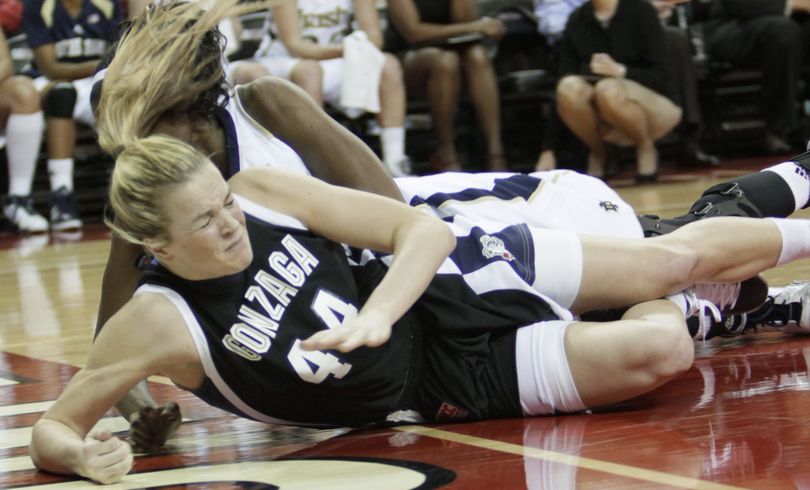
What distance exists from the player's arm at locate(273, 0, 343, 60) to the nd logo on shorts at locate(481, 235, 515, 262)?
3939mm

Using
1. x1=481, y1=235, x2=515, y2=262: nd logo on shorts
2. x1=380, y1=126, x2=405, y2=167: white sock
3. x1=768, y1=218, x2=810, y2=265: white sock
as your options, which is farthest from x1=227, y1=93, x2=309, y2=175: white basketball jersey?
x1=380, y1=126, x2=405, y2=167: white sock

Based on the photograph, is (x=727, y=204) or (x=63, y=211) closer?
(x=727, y=204)

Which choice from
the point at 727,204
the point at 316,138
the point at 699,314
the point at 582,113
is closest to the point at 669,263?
the point at 699,314

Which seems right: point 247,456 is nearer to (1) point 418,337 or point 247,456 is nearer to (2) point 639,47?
(1) point 418,337

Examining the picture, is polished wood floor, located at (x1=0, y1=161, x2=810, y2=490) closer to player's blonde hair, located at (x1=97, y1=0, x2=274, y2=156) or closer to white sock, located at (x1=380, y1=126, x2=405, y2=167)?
player's blonde hair, located at (x1=97, y1=0, x2=274, y2=156)

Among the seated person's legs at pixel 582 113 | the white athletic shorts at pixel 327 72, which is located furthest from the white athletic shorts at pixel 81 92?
the seated person's legs at pixel 582 113

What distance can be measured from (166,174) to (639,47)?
4.89 metres

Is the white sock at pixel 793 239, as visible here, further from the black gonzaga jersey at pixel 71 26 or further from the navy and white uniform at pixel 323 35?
the black gonzaga jersey at pixel 71 26

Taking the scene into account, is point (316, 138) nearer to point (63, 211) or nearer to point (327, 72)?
point (327, 72)

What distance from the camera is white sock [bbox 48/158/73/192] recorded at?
6.41 metres

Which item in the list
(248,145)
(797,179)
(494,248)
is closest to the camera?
(494,248)

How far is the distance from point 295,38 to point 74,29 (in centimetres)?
113

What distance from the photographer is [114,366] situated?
6.64 feet

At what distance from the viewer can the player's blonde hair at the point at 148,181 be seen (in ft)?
6.42
